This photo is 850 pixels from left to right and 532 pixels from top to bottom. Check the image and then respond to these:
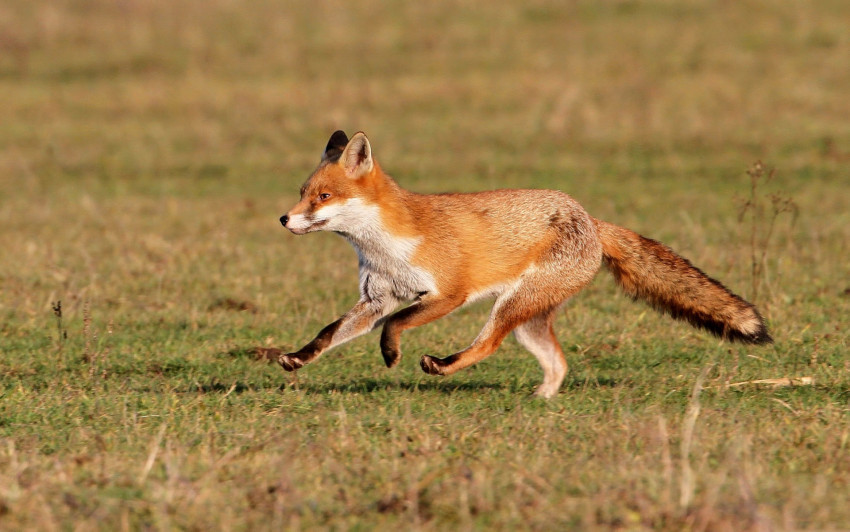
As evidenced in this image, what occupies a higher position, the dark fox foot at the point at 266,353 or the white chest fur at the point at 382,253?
the white chest fur at the point at 382,253

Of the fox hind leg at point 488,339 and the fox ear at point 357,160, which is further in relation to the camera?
the fox ear at point 357,160

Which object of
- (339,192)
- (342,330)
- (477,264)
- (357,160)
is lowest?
(342,330)

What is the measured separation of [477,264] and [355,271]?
3822mm

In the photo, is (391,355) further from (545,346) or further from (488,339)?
(545,346)

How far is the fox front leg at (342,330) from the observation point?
265 inches

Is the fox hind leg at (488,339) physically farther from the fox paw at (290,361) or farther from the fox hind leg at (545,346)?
the fox paw at (290,361)

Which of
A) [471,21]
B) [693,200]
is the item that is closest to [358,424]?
[693,200]

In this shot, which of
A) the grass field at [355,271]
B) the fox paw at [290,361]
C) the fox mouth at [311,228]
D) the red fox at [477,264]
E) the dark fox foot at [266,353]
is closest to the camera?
the grass field at [355,271]

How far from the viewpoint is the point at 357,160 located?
23.7ft

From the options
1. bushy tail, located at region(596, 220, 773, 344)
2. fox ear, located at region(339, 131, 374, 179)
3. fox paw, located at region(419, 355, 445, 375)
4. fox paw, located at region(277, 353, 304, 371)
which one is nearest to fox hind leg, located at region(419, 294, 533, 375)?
fox paw, located at region(419, 355, 445, 375)

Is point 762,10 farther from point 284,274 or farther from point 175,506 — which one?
point 175,506

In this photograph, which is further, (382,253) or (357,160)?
(357,160)

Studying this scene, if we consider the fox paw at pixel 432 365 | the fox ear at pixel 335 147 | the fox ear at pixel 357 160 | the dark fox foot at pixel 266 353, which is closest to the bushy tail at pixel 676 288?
the fox paw at pixel 432 365

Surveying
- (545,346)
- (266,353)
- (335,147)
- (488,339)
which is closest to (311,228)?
(335,147)
